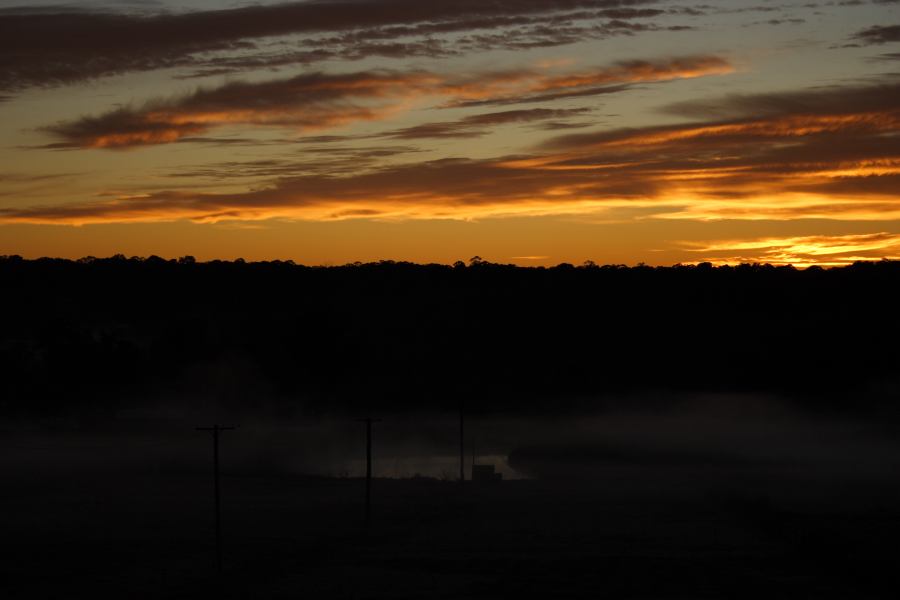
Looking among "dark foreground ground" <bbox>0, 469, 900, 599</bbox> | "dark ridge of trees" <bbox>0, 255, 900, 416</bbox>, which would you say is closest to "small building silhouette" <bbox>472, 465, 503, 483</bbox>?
"dark foreground ground" <bbox>0, 469, 900, 599</bbox>

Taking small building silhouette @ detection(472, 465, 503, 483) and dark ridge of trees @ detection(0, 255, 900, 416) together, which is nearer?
small building silhouette @ detection(472, 465, 503, 483)

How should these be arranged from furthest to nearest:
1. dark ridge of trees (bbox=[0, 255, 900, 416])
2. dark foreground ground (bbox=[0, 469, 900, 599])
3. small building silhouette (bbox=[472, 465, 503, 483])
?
dark ridge of trees (bbox=[0, 255, 900, 416]), small building silhouette (bbox=[472, 465, 503, 483]), dark foreground ground (bbox=[0, 469, 900, 599])

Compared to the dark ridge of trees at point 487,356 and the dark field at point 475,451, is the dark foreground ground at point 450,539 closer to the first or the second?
the dark field at point 475,451

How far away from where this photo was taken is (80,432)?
457ft

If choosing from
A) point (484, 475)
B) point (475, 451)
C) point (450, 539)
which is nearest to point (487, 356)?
point (475, 451)

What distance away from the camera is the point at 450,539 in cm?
6606

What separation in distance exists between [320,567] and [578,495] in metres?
→ 31.5

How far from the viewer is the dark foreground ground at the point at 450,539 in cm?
5319

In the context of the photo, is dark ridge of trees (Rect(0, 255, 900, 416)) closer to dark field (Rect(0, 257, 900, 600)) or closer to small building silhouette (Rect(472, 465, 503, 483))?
dark field (Rect(0, 257, 900, 600))

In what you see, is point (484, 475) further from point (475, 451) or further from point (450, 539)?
point (475, 451)

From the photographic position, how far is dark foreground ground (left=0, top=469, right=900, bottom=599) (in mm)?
53188

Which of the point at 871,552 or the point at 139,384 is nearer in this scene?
the point at 871,552

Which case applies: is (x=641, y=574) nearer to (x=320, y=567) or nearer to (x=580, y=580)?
(x=580, y=580)

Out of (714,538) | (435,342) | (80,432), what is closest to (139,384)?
(80,432)
